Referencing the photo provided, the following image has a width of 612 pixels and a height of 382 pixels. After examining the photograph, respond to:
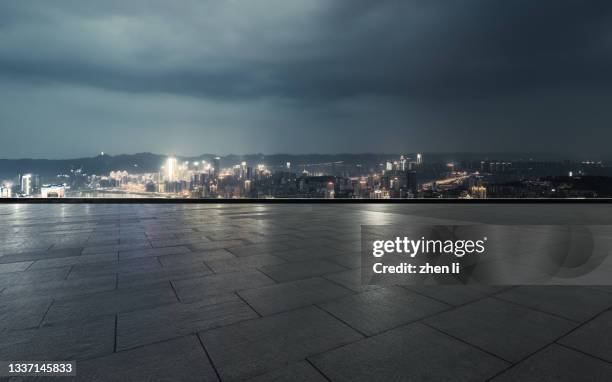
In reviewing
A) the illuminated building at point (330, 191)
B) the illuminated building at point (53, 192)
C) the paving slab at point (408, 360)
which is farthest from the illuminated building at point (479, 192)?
the illuminated building at point (53, 192)

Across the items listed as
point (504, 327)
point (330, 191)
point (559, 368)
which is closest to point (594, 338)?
point (504, 327)

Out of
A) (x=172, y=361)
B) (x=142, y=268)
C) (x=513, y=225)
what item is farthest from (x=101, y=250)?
(x=513, y=225)

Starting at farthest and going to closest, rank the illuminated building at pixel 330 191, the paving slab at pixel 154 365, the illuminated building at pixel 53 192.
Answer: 1. the illuminated building at pixel 330 191
2. the illuminated building at pixel 53 192
3. the paving slab at pixel 154 365

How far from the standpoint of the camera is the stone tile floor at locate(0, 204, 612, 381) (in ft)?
9.76

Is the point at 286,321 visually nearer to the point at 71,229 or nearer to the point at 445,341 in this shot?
the point at 445,341

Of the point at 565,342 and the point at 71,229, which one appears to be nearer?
the point at 565,342

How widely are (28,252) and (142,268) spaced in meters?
3.70

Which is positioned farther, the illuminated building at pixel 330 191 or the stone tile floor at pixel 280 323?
the illuminated building at pixel 330 191

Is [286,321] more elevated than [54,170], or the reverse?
[54,170]

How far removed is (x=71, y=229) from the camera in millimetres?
11023
